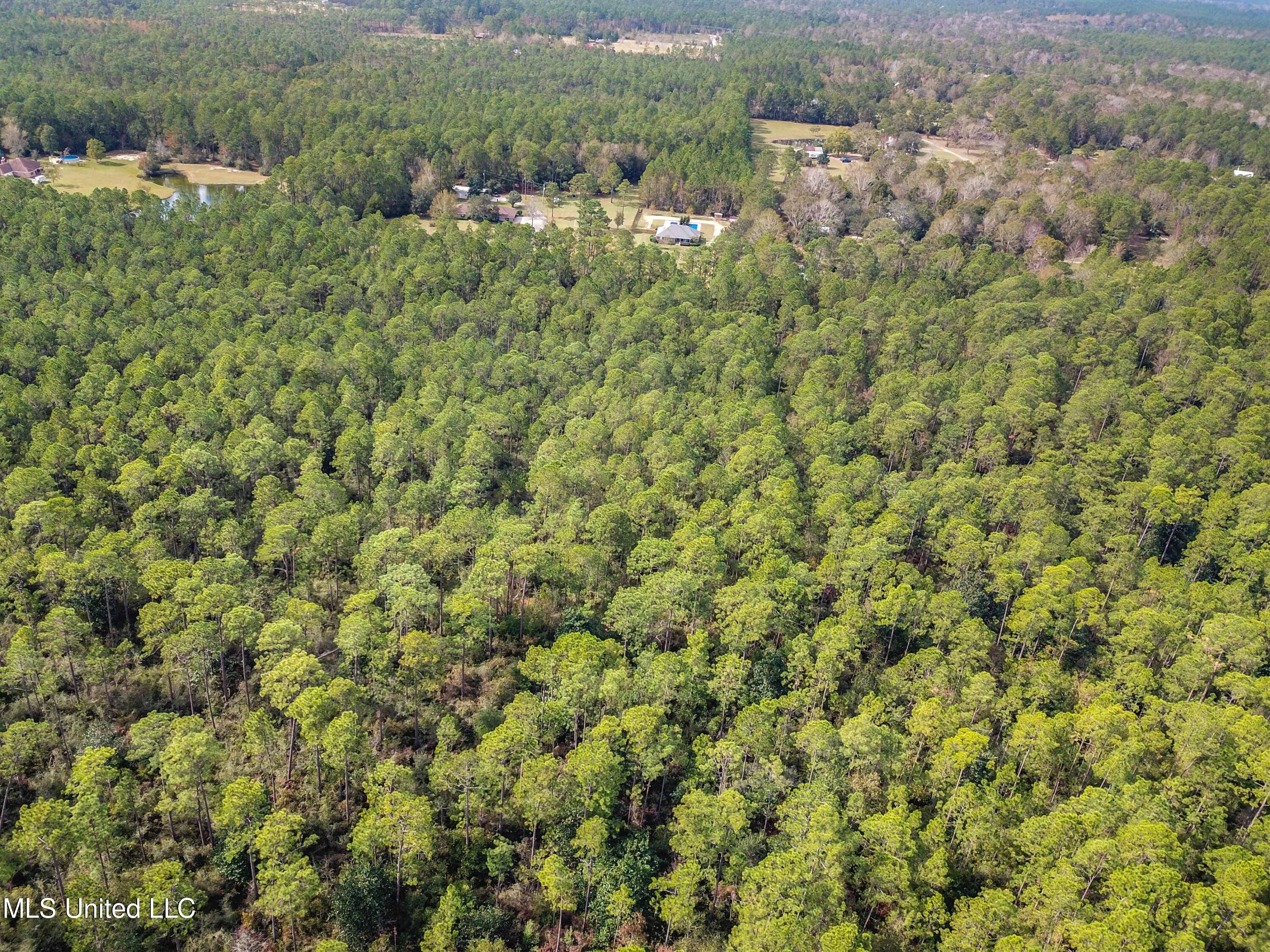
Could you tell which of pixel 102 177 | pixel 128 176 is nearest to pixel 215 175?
pixel 128 176

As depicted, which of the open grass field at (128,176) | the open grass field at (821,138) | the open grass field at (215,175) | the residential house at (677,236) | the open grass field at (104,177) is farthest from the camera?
the open grass field at (821,138)

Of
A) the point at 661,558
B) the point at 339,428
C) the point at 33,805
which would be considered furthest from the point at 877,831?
the point at 339,428

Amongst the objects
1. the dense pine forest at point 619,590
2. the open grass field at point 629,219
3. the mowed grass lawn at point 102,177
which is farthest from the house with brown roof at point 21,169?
the open grass field at point 629,219

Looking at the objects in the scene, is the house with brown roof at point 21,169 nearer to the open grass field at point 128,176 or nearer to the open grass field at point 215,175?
the open grass field at point 128,176

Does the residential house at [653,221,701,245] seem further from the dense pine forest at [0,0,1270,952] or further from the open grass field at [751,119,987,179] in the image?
the open grass field at [751,119,987,179]

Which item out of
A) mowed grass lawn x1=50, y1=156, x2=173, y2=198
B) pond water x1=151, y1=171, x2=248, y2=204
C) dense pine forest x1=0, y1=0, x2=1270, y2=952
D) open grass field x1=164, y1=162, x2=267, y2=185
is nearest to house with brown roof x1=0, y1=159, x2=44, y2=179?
mowed grass lawn x1=50, y1=156, x2=173, y2=198
